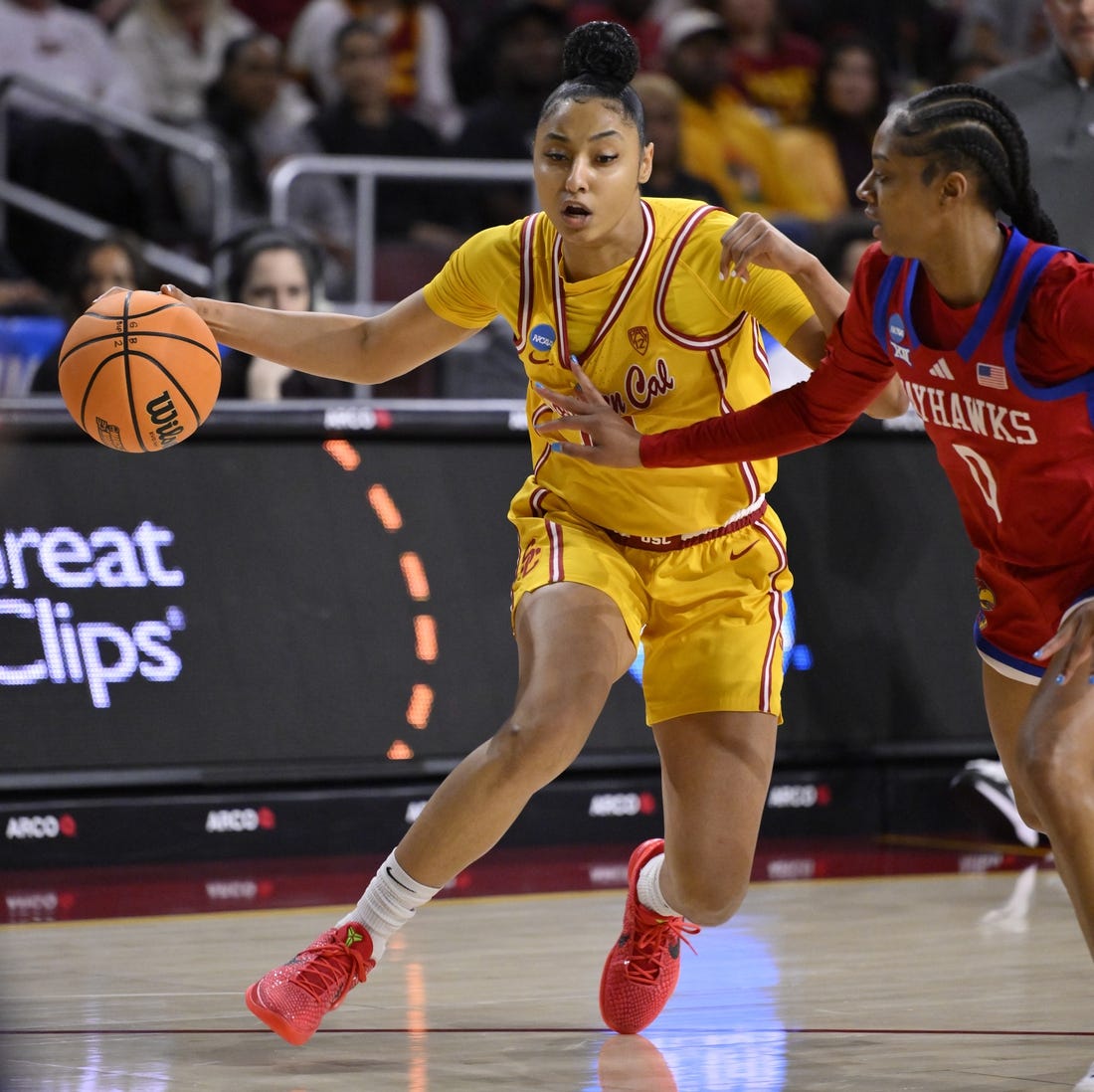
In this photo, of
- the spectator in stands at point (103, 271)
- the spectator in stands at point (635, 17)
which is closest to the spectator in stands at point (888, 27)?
the spectator in stands at point (635, 17)

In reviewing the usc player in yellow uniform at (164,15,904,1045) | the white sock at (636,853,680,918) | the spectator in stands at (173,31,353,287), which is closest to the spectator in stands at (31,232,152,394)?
the spectator in stands at (173,31,353,287)

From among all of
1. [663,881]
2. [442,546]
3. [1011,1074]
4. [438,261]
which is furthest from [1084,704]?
[438,261]

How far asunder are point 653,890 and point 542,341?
4.56 ft

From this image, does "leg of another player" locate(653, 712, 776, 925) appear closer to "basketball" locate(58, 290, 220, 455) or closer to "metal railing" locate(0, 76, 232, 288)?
"basketball" locate(58, 290, 220, 455)

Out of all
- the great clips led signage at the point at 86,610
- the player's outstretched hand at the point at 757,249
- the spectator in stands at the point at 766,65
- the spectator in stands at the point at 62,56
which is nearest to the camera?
the player's outstretched hand at the point at 757,249

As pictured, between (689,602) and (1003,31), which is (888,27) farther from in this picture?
(689,602)

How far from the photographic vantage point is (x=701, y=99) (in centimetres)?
1266

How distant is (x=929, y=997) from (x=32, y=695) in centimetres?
317

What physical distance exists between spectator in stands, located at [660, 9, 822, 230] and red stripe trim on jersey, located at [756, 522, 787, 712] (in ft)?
23.6

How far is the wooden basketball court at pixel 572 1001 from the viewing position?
14.8 ft

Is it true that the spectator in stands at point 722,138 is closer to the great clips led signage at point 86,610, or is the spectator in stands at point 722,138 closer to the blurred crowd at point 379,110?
the blurred crowd at point 379,110

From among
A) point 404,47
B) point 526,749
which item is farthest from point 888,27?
point 526,749

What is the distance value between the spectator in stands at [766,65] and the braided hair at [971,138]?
9343 millimetres

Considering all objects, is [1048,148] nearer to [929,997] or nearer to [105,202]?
[929,997]
